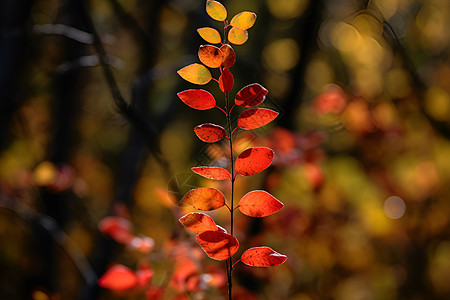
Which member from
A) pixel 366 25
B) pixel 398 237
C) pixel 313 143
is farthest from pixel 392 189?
pixel 313 143

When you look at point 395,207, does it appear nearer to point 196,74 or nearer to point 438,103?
point 438,103

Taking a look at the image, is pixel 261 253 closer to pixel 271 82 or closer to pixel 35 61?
pixel 271 82

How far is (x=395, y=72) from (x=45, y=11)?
2.99 meters

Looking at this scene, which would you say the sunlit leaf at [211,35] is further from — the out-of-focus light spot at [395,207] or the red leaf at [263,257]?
the out-of-focus light spot at [395,207]

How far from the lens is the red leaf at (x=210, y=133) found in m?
0.63

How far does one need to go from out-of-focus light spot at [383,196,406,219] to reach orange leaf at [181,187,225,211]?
3.49m

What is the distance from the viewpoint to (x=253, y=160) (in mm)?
636

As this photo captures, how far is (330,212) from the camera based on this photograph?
3498 millimetres

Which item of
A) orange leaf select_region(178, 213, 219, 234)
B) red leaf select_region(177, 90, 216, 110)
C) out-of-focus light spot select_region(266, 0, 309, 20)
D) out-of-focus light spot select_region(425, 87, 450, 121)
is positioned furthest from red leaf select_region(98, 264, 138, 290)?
out-of-focus light spot select_region(266, 0, 309, 20)

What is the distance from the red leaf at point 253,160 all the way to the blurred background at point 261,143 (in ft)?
1.21

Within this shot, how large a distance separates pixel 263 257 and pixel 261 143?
1009mm

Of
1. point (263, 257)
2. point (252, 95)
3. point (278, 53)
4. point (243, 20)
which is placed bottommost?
point (278, 53)

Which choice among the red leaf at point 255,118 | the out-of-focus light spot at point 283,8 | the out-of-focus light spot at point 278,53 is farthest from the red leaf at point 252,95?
the out-of-focus light spot at point 278,53

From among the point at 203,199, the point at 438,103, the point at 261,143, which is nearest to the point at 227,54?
the point at 203,199
